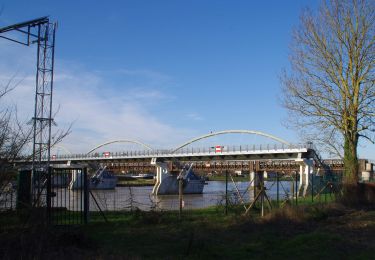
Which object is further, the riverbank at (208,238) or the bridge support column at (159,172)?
the bridge support column at (159,172)

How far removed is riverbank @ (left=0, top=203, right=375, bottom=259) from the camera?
8.17 metres

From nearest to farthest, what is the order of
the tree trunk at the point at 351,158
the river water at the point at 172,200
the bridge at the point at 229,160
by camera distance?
the river water at the point at 172,200
the tree trunk at the point at 351,158
the bridge at the point at 229,160

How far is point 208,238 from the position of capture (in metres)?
12.2

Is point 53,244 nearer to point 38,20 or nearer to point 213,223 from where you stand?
Answer: point 213,223

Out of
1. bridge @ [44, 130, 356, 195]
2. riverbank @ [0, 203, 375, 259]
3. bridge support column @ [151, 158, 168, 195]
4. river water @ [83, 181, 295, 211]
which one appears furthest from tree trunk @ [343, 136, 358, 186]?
bridge support column @ [151, 158, 168, 195]

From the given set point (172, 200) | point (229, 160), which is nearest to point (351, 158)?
point (172, 200)

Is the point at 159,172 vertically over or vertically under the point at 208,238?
over

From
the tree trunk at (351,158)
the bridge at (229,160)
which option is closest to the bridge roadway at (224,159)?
the bridge at (229,160)

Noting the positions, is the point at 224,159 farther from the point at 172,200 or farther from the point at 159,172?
the point at 172,200

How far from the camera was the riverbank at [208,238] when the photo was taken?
8.17m

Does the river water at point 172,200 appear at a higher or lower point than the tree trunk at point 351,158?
lower

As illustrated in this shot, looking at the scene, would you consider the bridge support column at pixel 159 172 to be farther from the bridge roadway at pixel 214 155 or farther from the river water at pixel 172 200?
the river water at pixel 172 200

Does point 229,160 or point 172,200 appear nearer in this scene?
point 172,200

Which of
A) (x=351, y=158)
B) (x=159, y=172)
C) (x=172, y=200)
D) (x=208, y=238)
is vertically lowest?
(x=172, y=200)
